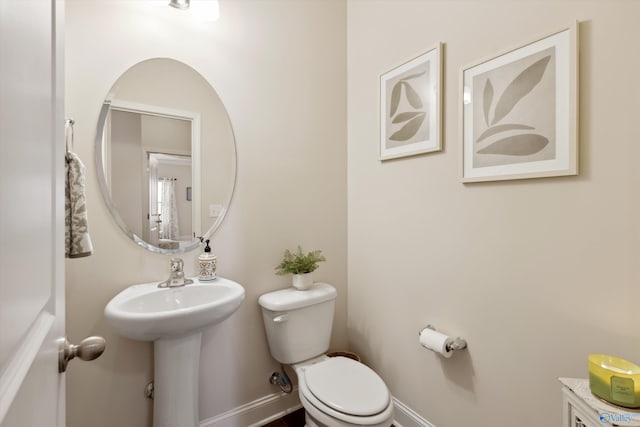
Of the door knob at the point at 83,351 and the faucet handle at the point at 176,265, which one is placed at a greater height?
the faucet handle at the point at 176,265

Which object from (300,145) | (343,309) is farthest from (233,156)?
(343,309)

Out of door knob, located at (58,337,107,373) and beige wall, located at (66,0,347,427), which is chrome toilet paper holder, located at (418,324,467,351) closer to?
beige wall, located at (66,0,347,427)

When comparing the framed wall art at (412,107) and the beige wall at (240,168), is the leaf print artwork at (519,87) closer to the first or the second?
the framed wall art at (412,107)

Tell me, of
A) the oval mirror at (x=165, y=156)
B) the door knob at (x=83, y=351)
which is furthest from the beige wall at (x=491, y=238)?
the door knob at (x=83, y=351)

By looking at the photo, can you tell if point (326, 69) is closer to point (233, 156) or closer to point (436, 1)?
point (436, 1)

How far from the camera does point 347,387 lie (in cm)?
134

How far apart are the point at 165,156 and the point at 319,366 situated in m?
1.27

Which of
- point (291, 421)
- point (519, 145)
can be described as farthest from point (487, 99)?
point (291, 421)

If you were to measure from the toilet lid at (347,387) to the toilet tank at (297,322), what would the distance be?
0.50 feet

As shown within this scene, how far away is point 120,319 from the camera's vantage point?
1.06m

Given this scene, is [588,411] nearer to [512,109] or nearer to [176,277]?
[512,109]

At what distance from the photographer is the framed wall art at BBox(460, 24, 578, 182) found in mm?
1073

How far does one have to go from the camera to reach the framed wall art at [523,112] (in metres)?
1.07

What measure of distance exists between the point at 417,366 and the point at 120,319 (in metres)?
1.39
